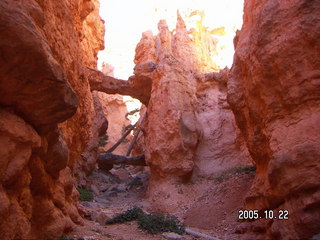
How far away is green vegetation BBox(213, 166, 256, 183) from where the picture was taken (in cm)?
1163

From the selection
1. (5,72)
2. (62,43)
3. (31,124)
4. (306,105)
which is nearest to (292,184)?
(306,105)

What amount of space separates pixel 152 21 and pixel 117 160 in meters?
22.1

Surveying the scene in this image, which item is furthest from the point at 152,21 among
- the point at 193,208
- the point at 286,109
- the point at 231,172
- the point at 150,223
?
the point at 286,109

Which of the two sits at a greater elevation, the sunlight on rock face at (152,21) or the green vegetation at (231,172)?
the sunlight on rock face at (152,21)

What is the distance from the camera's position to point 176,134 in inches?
557

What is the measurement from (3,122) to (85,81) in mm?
5285

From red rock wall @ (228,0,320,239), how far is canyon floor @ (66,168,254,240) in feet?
6.13

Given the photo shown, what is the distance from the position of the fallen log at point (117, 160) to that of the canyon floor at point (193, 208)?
2364 millimetres

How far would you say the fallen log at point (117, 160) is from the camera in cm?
1889

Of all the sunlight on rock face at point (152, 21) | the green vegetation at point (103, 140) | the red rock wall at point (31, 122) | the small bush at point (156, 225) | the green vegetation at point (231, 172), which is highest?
the sunlight on rock face at point (152, 21)

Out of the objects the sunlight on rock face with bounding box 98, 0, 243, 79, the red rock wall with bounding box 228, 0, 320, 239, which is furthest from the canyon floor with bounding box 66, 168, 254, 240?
the sunlight on rock face with bounding box 98, 0, 243, 79

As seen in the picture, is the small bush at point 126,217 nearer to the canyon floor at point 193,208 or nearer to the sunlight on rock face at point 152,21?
the canyon floor at point 193,208

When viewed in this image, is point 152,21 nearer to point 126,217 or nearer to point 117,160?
point 117,160

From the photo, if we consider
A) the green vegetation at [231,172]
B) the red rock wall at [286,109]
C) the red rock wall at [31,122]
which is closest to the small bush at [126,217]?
the red rock wall at [31,122]
